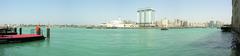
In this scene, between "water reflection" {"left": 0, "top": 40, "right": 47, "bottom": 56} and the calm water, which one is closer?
"water reflection" {"left": 0, "top": 40, "right": 47, "bottom": 56}

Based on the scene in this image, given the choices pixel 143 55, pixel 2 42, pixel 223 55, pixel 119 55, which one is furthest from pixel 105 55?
pixel 2 42

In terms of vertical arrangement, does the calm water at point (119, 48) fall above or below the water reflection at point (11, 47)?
below

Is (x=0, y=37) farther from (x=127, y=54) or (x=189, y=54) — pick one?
(x=189, y=54)

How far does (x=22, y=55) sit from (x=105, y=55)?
551cm

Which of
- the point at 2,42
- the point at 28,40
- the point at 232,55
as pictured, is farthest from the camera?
the point at 28,40

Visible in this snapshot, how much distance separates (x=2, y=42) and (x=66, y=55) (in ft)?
37.9

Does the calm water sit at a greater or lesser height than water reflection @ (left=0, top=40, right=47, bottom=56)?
lesser

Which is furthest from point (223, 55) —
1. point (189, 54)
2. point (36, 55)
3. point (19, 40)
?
point (19, 40)

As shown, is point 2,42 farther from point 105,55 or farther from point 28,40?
point 105,55

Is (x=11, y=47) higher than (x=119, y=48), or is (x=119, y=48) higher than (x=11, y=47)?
(x=11, y=47)

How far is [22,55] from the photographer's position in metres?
20.0

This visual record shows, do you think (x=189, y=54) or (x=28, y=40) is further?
(x=28, y=40)

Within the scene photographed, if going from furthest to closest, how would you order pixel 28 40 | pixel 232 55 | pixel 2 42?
pixel 28 40 < pixel 2 42 < pixel 232 55

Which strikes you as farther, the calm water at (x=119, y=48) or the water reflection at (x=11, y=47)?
the calm water at (x=119, y=48)
